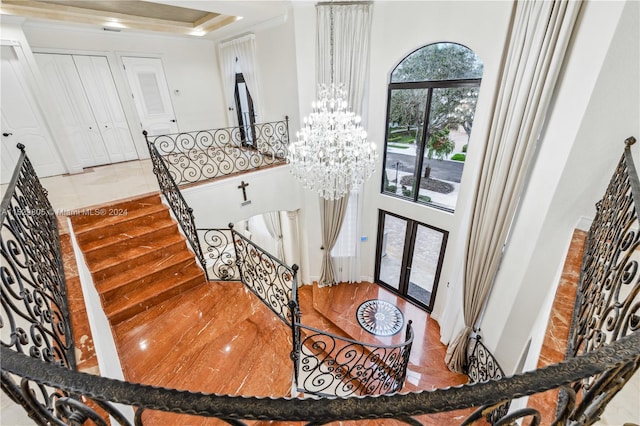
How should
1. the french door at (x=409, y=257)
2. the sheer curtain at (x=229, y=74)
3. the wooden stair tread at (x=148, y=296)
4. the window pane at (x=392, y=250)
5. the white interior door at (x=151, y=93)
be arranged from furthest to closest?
1. the sheer curtain at (x=229, y=74)
2. the white interior door at (x=151, y=93)
3. the window pane at (x=392, y=250)
4. the french door at (x=409, y=257)
5. the wooden stair tread at (x=148, y=296)

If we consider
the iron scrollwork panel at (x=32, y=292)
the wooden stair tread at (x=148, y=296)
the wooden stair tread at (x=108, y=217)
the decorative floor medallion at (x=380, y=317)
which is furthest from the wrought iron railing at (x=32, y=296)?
the decorative floor medallion at (x=380, y=317)

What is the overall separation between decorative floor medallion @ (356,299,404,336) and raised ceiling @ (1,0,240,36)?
6.29 metres

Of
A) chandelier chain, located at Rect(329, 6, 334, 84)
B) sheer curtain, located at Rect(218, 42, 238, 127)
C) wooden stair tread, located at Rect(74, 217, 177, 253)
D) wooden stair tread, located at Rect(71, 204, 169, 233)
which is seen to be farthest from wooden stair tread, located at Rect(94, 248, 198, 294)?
sheer curtain, located at Rect(218, 42, 238, 127)

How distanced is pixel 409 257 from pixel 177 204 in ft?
15.2

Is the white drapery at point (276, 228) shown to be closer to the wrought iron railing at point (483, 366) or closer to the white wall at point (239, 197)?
the white wall at point (239, 197)

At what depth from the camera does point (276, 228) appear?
8023 millimetres

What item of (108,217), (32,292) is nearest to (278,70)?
(108,217)

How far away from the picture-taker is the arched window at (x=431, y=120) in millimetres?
4305

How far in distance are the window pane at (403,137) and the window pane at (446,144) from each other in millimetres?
214

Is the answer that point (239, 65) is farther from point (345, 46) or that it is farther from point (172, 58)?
point (345, 46)

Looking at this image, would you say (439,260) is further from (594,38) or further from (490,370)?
(594,38)

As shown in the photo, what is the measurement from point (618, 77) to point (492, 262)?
2.33 meters

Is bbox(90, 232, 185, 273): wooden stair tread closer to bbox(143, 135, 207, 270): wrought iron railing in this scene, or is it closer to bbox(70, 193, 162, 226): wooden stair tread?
bbox(143, 135, 207, 270): wrought iron railing

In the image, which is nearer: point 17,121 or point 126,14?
point 17,121
